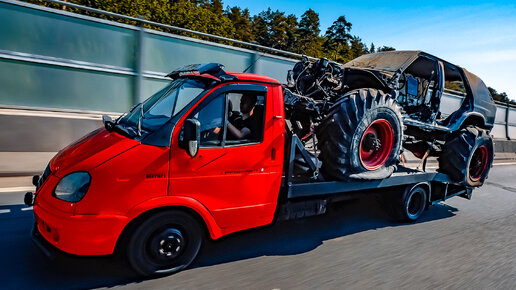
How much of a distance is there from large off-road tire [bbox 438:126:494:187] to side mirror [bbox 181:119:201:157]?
4929mm

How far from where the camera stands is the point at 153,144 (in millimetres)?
3260

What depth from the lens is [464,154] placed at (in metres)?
6.14

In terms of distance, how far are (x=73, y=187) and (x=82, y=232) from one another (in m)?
0.39

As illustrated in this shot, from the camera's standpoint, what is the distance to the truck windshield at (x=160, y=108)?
3436mm

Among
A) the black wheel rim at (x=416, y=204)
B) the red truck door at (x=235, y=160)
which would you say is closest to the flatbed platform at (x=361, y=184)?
the black wheel rim at (x=416, y=204)

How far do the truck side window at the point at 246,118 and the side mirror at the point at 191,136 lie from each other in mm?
473

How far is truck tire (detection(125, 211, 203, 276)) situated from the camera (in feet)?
10.5

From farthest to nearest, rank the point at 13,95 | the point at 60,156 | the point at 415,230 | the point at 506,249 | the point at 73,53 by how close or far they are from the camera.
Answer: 1. the point at 73,53
2. the point at 13,95
3. the point at 415,230
4. the point at 506,249
5. the point at 60,156

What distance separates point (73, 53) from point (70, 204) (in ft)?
18.4

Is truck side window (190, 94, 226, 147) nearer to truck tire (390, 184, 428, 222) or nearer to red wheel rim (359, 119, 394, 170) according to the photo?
red wheel rim (359, 119, 394, 170)

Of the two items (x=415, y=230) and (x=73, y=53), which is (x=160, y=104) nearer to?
(x=415, y=230)

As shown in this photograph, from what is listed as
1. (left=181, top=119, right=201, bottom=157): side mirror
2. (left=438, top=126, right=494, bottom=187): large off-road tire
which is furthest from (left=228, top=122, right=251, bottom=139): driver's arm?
(left=438, top=126, right=494, bottom=187): large off-road tire

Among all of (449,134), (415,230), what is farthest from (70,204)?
(449,134)

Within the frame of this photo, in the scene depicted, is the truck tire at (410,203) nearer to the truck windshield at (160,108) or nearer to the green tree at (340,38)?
the truck windshield at (160,108)
